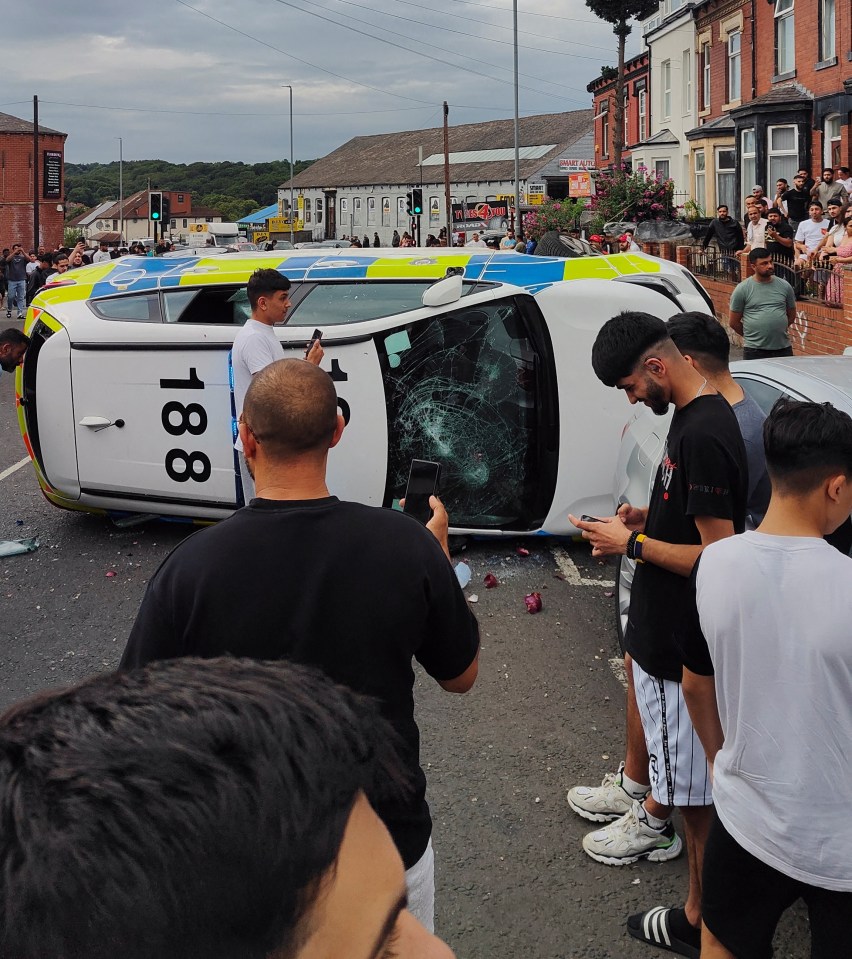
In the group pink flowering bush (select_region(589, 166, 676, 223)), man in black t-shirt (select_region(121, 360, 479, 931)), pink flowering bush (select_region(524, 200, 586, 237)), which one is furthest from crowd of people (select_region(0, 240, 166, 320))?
man in black t-shirt (select_region(121, 360, 479, 931))

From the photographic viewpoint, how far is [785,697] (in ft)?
7.50

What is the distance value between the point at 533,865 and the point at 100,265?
6057 millimetres

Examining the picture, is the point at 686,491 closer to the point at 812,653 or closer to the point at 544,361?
the point at 812,653

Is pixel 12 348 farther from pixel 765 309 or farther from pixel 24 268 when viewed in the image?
pixel 24 268

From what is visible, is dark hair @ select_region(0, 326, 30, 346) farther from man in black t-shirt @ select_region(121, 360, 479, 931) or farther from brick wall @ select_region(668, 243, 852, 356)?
brick wall @ select_region(668, 243, 852, 356)

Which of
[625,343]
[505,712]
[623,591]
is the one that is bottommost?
[505,712]

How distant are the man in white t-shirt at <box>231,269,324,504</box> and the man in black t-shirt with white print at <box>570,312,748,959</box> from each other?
319cm

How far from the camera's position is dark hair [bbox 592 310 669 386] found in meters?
3.36

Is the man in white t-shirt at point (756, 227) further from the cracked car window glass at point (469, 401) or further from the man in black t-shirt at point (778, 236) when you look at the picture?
the cracked car window glass at point (469, 401)

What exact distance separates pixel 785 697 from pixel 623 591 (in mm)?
2919

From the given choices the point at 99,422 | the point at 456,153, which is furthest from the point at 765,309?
the point at 456,153

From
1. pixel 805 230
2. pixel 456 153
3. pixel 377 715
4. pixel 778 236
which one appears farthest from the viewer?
pixel 456 153

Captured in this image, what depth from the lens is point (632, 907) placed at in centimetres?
348

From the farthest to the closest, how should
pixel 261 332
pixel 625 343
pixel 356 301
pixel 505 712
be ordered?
pixel 356 301 < pixel 261 332 < pixel 505 712 < pixel 625 343
